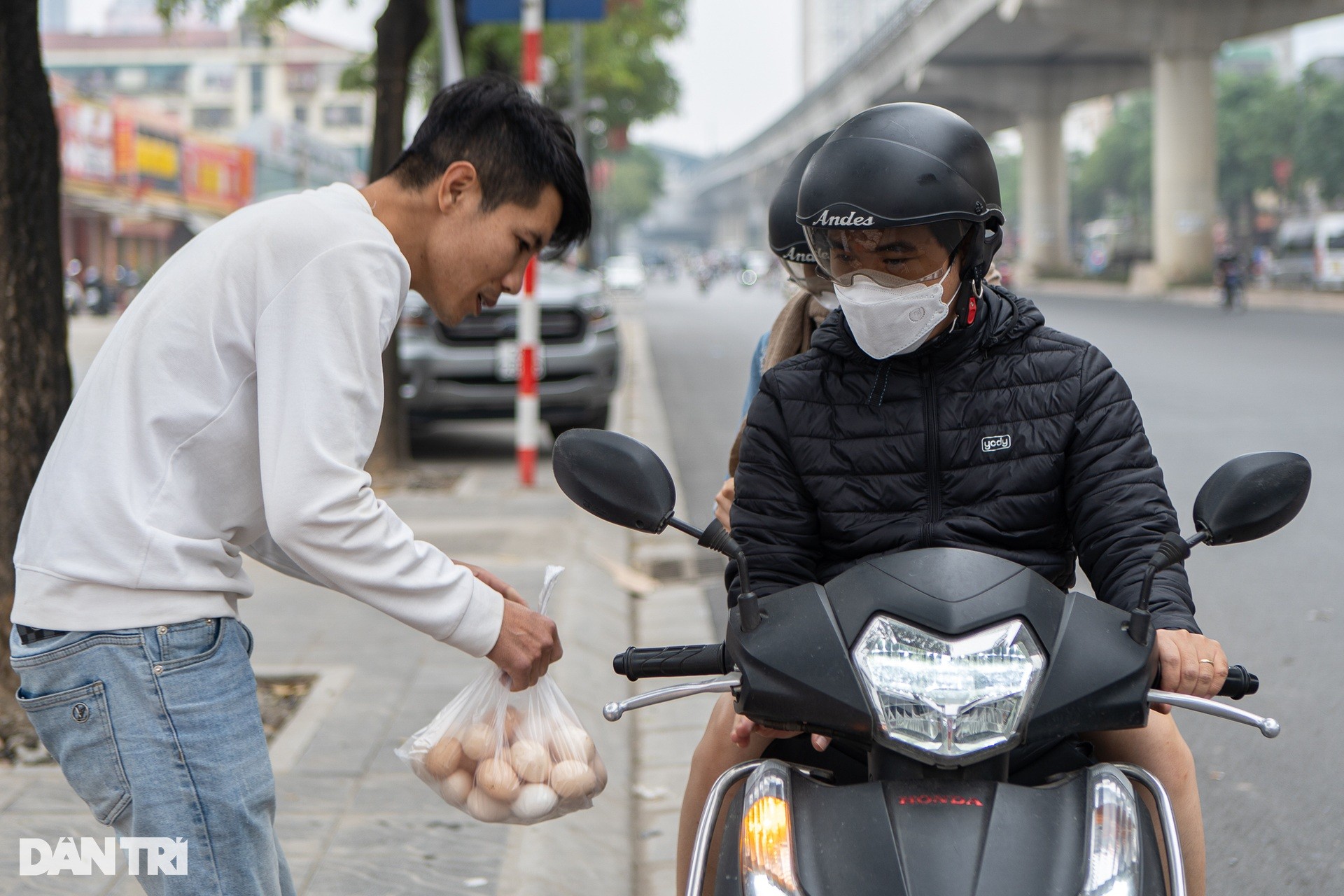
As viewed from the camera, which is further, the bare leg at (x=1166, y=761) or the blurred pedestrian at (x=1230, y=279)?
the blurred pedestrian at (x=1230, y=279)

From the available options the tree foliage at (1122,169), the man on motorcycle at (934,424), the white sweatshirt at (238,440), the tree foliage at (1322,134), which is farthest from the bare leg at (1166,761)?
the tree foliage at (1122,169)

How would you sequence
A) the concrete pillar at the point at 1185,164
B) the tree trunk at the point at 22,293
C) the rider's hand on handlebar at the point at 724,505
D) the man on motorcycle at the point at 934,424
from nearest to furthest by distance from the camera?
1. the man on motorcycle at the point at 934,424
2. the rider's hand on handlebar at the point at 724,505
3. the tree trunk at the point at 22,293
4. the concrete pillar at the point at 1185,164

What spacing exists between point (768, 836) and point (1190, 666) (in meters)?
0.62

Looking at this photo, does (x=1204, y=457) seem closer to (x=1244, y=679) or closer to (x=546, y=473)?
(x=546, y=473)

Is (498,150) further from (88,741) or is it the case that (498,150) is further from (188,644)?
(88,741)

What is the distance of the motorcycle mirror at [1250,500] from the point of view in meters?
1.91

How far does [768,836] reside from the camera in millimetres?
1724

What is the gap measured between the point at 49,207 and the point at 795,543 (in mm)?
3059

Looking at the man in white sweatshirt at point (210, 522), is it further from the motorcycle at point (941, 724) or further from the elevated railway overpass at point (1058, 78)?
the elevated railway overpass at point (1058, 78)

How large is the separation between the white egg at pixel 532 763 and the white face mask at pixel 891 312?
0.81 m

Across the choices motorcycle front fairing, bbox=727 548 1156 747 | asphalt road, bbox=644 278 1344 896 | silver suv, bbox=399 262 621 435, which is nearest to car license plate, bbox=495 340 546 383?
silver suv, bbox=399 262 621 435

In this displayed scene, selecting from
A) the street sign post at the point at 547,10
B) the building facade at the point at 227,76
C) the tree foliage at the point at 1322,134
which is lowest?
the street sign post at the point at 547,10

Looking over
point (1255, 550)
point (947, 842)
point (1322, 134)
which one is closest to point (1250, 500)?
point (947, 842)

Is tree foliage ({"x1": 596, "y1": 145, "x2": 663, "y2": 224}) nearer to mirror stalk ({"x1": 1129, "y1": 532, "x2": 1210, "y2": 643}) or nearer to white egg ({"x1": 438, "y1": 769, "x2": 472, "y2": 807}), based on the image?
white egg ({"x1": 438, "y1": 769, "x2": 472, "y2": 807})
